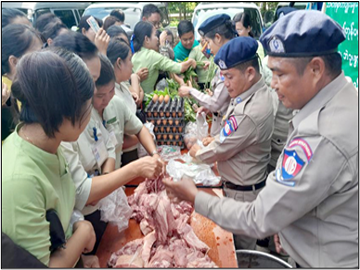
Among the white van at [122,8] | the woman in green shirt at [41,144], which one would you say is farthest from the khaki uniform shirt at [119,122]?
the white van at [122,8]

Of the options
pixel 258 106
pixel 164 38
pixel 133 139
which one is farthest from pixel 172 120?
pixel 164 38

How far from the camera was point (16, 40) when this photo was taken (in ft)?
7.23

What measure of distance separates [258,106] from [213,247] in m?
1.04

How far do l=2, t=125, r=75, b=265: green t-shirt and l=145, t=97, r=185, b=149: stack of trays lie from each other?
1.75 meters

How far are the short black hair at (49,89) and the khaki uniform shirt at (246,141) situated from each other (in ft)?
4.03

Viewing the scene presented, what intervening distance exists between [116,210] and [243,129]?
106 centimetres

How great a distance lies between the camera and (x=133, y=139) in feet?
9.04

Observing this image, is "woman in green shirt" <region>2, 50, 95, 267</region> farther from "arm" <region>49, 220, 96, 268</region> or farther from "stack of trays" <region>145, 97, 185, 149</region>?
"stack of trays" <region>145, 97, 185, 149</region>

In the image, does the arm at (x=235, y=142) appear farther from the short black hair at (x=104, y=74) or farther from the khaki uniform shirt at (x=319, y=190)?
the short black hair at (x=104, y=74)

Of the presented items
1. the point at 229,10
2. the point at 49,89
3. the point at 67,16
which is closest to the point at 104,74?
the point at 49,89

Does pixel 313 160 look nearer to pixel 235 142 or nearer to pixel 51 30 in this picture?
pixel 235 142

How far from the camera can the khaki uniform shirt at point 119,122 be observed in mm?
2336

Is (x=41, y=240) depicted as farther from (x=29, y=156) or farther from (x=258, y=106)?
(x=258, y=106)

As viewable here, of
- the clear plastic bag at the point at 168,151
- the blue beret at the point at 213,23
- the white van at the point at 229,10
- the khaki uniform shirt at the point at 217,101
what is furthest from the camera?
the white van at the point at 229,10
